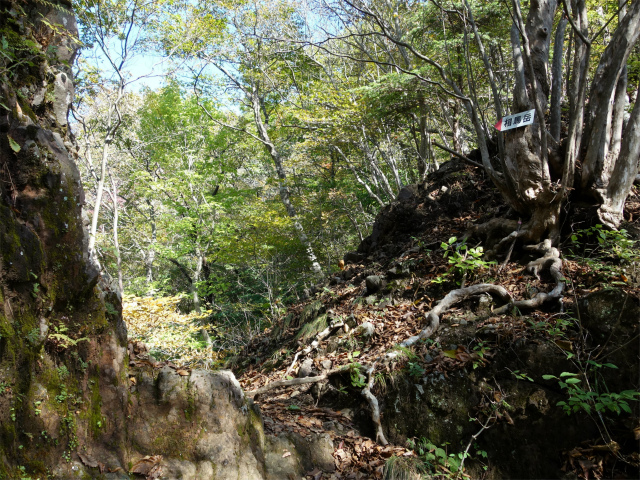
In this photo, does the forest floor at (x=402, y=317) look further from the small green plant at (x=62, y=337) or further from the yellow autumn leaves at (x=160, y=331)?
the yellow autumn leaves at (x=160, y=331)

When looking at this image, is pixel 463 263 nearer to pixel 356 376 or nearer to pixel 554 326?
pixel 554 326

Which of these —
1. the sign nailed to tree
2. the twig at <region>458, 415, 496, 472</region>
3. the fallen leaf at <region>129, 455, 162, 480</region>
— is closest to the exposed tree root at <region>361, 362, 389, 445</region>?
the twig at <region>458, 415, 496, 472</region>

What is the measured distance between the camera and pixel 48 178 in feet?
7.23

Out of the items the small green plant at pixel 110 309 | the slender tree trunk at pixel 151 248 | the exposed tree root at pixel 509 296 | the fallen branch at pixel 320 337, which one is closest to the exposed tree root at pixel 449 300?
the exposed tree root at pixel 509 296

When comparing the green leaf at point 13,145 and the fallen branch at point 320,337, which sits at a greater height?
the green leaf at point 13,145

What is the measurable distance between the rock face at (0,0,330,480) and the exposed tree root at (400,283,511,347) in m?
1.99

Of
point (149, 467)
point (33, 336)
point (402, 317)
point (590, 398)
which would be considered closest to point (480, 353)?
point (590, 398)

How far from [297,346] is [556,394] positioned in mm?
3690

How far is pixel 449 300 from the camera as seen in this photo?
14.8 ft

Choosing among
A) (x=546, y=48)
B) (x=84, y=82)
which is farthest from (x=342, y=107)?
(x=84, y=82)

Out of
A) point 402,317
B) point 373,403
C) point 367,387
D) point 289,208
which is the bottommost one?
point 373,403

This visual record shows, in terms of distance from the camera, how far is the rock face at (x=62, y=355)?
1.93 meters

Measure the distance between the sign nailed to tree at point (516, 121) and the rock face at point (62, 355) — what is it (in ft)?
13.6

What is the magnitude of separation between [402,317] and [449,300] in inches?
28.2
